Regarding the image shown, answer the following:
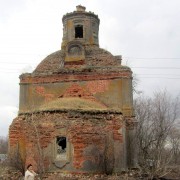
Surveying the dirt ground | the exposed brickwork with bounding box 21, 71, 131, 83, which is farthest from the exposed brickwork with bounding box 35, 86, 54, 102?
the dirt ground

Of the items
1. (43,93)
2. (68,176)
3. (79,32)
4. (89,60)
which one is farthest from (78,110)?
(79,32)

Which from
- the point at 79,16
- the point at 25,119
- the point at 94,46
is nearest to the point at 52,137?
the point at 25,119

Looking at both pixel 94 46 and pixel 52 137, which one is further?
pixel 94 46

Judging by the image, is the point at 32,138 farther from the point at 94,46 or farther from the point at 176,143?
the point at 176,143

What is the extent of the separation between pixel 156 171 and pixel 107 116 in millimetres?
3638

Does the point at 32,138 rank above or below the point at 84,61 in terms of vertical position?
below

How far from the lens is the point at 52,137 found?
13922mm

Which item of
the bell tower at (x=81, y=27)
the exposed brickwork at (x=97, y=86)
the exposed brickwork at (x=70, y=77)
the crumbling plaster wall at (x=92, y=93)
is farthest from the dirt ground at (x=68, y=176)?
the bell tower at (x=81, y=27)

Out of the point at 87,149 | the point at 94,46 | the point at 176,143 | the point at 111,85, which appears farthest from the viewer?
the point at 176,143

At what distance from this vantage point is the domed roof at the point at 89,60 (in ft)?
59.8

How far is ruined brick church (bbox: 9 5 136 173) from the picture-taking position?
13.7 metres

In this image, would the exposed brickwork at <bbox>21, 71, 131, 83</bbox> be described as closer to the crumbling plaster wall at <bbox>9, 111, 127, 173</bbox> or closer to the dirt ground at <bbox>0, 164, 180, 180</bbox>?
the crumbling plaster wall at <bbox>9, 111, 127, 173</bbox>

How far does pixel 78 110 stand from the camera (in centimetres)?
1408

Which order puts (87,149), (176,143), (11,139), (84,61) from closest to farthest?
(87,149), (11,139), (84,61), (176,143)
